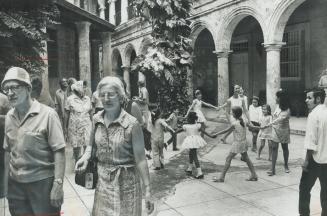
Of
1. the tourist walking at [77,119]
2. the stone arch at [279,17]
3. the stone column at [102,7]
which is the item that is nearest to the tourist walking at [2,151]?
the tourist walking at [77,119]

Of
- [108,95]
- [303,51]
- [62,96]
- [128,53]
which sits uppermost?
[128,53]

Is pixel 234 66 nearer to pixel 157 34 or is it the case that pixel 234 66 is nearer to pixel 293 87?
pixel 293 87

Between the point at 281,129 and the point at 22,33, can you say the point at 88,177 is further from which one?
the point at 281,129

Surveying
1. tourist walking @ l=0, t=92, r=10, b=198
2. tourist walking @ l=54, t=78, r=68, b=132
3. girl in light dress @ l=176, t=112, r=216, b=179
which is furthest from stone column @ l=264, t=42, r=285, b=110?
tourist walking @ l=0, t=92, r=10, b=198

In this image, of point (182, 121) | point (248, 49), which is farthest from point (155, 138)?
point (248, 49)

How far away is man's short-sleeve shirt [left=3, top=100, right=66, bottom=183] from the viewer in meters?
3.06

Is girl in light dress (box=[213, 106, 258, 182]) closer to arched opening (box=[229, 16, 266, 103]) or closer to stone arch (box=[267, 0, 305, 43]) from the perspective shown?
stone arch (box=[267, 0, 305, 43])

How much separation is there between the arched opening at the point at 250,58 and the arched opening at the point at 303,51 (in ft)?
5.38

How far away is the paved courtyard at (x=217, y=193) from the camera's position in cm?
514

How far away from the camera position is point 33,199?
3154 mm

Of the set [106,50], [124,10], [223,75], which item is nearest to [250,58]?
[223,75]

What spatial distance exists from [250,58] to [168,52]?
782 cm

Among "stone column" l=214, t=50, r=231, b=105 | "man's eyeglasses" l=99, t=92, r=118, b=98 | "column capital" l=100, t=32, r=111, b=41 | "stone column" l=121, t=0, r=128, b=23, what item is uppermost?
"stone column" l=121, t=0, r=128, b=23

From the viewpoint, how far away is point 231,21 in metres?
14.4
